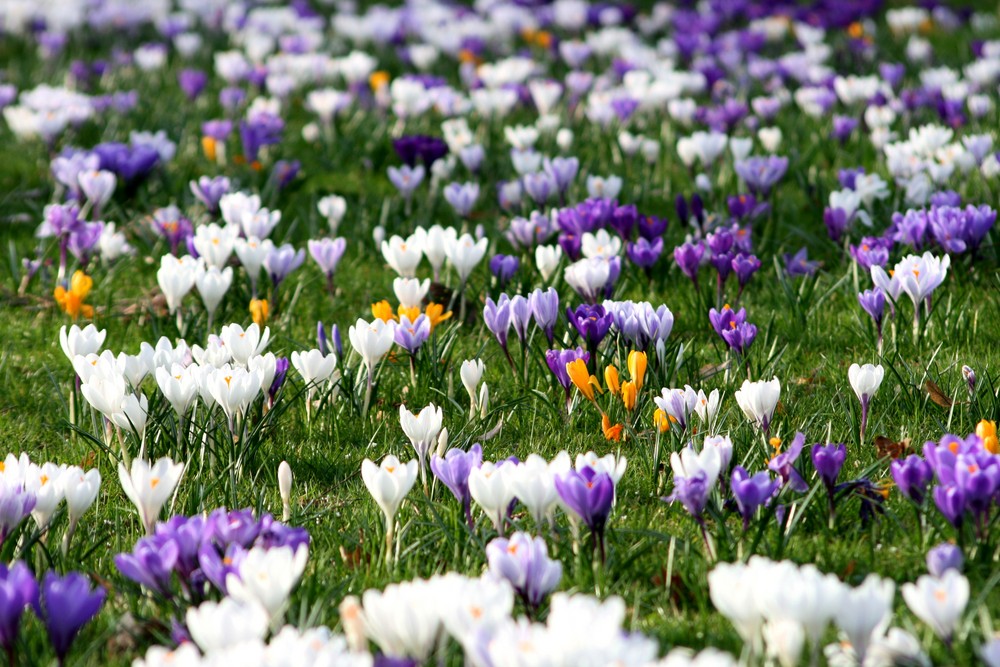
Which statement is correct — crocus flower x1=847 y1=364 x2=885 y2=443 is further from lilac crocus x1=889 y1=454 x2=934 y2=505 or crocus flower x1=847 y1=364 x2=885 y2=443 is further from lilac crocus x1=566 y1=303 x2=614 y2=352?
lilac crocus x1=566 y1=303 x2=614 y2=352

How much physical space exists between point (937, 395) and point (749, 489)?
1217mm

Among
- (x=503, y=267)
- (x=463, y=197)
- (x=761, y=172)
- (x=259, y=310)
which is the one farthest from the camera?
(x=761, y=172)

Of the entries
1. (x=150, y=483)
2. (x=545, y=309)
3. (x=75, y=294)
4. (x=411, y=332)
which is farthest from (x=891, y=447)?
(x=75, y=294)

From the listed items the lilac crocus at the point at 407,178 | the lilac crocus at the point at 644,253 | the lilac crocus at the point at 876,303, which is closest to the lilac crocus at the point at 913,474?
the lilac crocus at the point at 876,303

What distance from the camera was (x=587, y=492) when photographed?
266 cm


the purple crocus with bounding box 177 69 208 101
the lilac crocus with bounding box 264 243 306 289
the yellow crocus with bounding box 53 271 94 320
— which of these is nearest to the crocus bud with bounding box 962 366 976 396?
the lilac crocus with bounding box 264 243 306 289

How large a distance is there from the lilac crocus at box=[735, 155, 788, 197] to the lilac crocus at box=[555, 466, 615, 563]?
10.8 feet

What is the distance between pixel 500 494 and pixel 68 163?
12.6ft

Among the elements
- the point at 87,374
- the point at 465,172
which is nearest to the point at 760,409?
the point at 87,374

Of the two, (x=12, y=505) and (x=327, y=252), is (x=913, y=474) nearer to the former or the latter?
(x=12, y=505)

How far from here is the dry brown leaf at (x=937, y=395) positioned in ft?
12.0

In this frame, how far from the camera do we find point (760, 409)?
328 centimetres

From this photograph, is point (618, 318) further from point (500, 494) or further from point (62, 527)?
point (62, 527)

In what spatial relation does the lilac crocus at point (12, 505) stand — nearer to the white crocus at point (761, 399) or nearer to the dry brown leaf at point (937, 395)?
the white crocus at point (761, 399)
